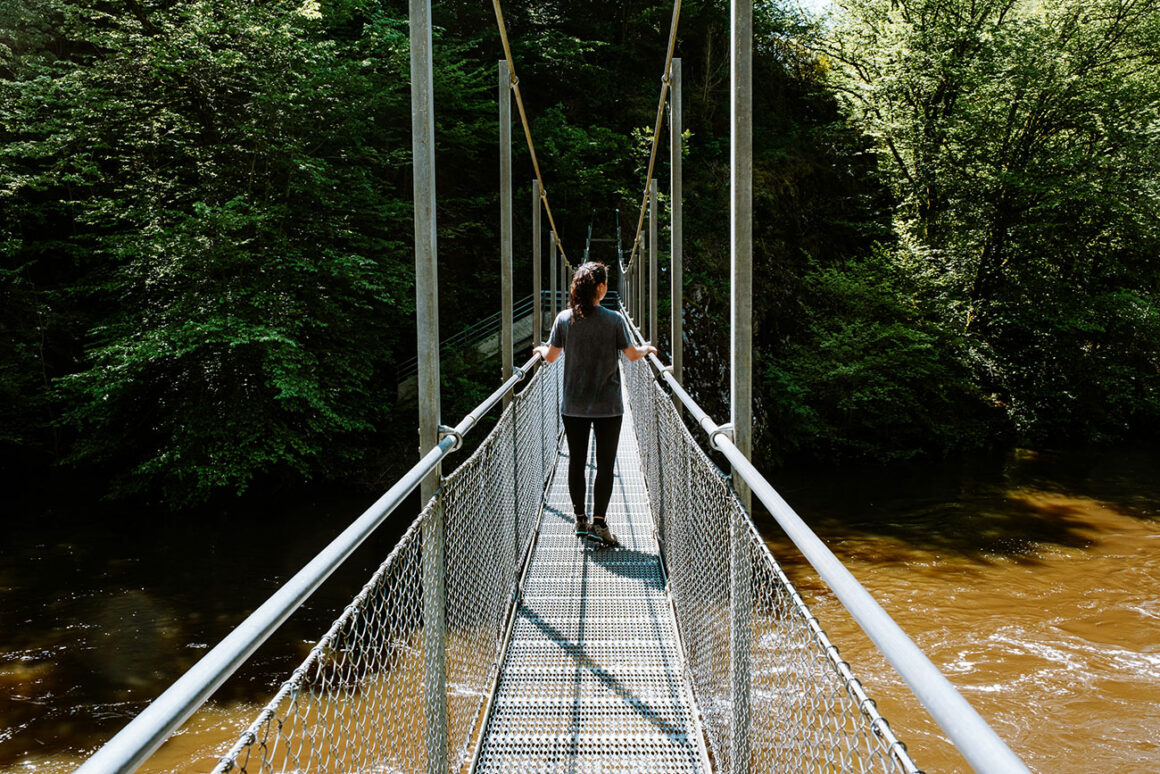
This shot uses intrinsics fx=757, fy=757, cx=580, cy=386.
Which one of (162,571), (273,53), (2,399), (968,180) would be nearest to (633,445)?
(162,571)

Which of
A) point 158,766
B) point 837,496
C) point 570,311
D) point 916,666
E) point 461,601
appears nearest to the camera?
point 916,666

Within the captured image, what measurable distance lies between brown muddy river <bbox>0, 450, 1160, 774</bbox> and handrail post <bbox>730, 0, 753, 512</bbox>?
3.57 m

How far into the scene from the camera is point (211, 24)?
7.88m

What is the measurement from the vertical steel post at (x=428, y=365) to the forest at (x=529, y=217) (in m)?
6.55

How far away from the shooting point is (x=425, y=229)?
66.7 inches

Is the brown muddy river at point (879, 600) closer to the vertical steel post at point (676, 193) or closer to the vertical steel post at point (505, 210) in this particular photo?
the vertical steel post at point (676, 193)

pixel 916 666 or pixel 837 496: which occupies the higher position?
pixel 916 666

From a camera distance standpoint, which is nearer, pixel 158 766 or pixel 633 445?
pixel 158 766

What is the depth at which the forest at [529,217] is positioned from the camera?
8.07 meters

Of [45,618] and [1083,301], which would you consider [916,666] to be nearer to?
[45,618]

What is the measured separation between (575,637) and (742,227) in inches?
59.9

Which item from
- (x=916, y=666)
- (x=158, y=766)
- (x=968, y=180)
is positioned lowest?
(x=158, y=766)

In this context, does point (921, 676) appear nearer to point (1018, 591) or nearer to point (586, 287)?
point (586, 287)

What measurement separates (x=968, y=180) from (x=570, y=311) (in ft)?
37.1
